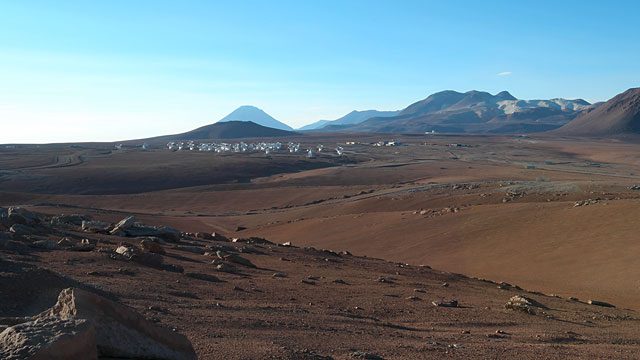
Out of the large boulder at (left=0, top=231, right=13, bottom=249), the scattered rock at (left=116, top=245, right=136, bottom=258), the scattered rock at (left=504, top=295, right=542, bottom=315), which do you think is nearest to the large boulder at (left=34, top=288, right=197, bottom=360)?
the scattered rock at (left=116, top=245, right=136, bottom=258)

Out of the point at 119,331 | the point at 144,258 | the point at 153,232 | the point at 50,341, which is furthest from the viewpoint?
the point at 153,232

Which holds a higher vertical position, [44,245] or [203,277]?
[44,245]

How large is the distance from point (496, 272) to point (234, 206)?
102 ft

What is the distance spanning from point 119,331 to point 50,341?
0.83 metres

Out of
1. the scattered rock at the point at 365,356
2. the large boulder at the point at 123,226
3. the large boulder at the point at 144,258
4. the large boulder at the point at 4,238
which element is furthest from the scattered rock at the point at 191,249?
the scattered rock at the point at 365,356

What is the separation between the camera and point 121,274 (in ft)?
32.0

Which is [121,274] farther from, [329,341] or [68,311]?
[68,311]

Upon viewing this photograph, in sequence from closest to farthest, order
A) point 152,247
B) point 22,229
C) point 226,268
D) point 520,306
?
point 520,306 < point 226,268 < point 152,247 < point 22,229

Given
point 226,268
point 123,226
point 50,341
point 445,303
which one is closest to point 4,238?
point 226,268

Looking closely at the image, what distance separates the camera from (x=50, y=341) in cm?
339

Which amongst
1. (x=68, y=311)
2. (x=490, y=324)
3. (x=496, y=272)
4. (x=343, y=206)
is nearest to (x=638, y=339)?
(x=490, y=324)

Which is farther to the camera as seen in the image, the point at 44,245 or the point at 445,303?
the point at 44,245

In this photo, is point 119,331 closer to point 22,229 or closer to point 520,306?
point 520,306

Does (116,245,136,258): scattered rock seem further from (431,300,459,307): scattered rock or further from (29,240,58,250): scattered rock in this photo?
(431,300,459,307): scattered rock
